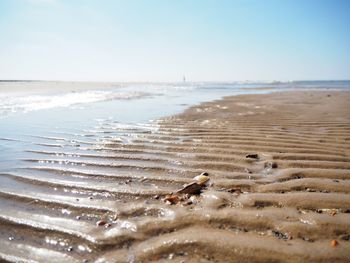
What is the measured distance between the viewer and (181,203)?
2.37 meters

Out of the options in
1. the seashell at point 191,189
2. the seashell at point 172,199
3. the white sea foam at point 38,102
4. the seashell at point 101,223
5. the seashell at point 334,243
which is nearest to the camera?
the seashell at point 334,243

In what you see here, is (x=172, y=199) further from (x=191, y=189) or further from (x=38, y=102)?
(x=38, y=102)

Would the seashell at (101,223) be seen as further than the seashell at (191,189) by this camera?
No

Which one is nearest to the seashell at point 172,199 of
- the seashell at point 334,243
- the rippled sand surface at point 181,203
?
the rippled sand surface at point 181,203

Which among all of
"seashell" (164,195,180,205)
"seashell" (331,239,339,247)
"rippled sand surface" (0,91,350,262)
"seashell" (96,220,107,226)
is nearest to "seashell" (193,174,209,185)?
"rippled sand surface" (0,91,350,262)

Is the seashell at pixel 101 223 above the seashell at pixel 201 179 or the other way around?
the other way around

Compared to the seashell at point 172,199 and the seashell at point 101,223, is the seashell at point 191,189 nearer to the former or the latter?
the seashell at point 172,199

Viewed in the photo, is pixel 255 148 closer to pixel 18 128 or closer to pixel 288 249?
pixel 288 249

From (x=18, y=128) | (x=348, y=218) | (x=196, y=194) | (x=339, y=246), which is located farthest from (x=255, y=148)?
(x=18, y=128)

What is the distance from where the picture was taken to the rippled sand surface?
1.77 meters

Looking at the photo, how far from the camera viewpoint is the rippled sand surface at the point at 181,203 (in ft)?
5.82

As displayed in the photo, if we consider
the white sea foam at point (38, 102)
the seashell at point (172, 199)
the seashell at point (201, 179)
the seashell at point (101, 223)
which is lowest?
the seashell at point (101, 223)

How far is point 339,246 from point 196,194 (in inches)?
45.2

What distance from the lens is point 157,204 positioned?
239 centimetres
